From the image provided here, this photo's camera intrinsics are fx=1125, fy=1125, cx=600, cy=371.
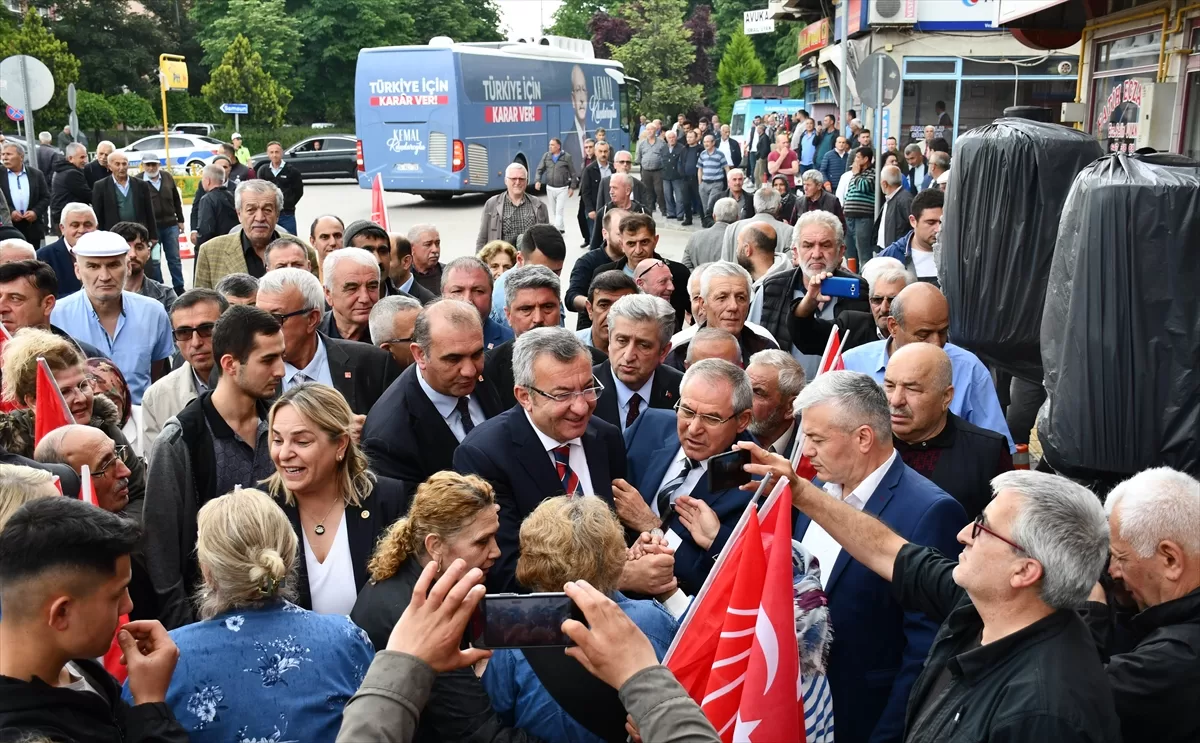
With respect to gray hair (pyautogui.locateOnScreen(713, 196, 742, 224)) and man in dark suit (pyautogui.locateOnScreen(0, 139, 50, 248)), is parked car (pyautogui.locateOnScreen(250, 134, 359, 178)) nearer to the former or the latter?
man in dark suit (pyautogui.locateOnScreen(0, 139, 50, 248))

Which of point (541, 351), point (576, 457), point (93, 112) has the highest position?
point (93, 112)

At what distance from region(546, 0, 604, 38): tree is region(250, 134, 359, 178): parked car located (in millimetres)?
39754

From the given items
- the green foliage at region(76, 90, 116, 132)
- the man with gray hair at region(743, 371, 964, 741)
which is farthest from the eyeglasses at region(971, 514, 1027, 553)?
the green foliage at region(76, 90, 116, 132)

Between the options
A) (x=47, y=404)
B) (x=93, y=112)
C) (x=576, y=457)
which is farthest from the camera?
(x=93, y=112)

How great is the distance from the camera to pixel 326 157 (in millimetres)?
37406

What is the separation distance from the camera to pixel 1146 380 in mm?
4918

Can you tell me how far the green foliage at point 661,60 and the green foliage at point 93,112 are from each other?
75.2ft

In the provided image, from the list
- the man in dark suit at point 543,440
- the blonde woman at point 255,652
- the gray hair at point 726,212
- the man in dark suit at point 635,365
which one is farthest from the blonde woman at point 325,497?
the gray hair at point 726,212

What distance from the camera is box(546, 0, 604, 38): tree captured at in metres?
74.9

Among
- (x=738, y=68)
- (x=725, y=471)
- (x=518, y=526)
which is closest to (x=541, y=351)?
(x=518, y=526)

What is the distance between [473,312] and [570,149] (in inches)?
1122

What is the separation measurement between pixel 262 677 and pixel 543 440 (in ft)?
5.74

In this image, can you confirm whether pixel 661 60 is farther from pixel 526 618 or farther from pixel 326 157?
pixel 526 618

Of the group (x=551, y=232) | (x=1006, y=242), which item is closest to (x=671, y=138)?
(x=551, y=232)
